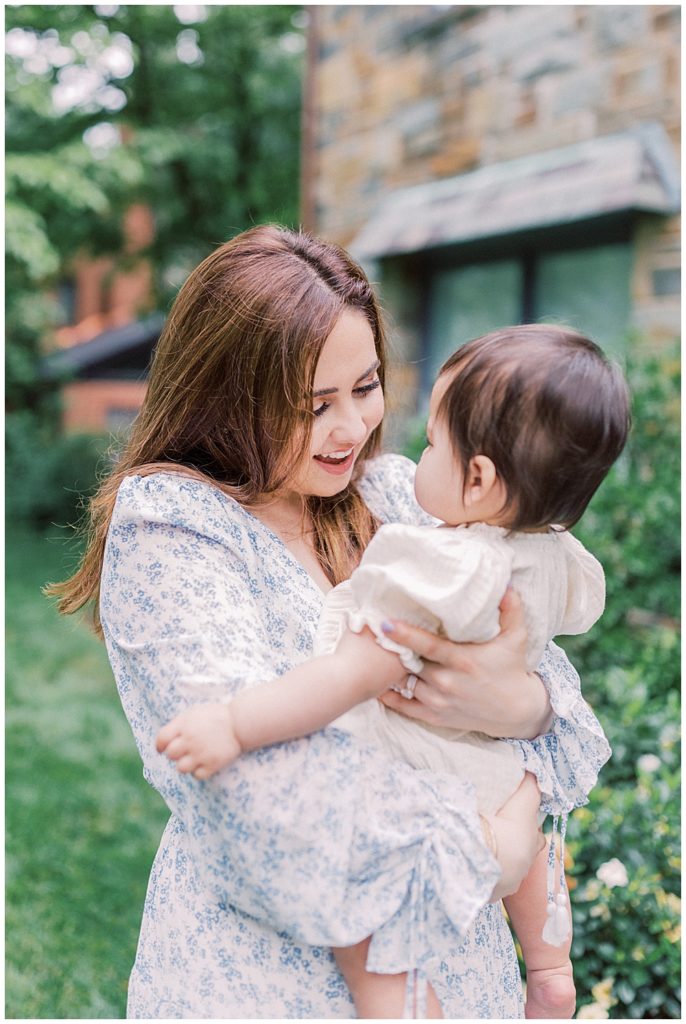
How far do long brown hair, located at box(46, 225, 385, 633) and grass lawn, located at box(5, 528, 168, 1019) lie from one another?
738 mm

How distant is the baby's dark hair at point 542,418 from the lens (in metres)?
1.47

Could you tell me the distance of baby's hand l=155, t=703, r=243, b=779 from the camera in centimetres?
128

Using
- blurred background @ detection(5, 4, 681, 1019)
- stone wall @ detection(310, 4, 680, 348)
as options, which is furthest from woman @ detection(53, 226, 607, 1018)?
stone wall @ detection(310, 4, 680, 348)

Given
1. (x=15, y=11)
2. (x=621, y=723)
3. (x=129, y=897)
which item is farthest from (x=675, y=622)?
(x=15, y=11)

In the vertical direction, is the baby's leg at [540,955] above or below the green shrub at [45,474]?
below

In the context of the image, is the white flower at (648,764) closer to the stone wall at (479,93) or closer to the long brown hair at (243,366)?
the long brown hair at (243,366)

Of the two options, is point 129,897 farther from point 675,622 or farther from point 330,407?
point 330,407

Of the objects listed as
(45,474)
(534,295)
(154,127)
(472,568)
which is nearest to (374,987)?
(472,568)

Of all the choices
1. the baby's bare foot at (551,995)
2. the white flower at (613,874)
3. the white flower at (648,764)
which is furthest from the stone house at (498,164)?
the baby's bare foot at (551,995)

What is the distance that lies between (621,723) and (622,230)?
3.27 meters

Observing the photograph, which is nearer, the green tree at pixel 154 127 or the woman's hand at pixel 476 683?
the woman's hand at pixel 476 683

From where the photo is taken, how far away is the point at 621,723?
3678mm

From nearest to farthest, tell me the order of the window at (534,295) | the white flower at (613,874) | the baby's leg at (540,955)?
the baby's leg at (540,955), the white flower at (613,874), the window at (534,295)

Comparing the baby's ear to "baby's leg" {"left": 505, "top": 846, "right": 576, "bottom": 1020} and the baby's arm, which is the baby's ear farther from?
"baby's leg" {"left": 505, "top": 846, "right": 576, "bottom": 1020}
